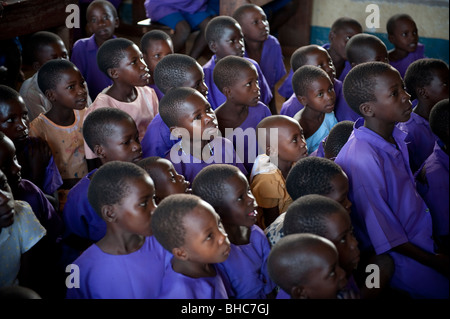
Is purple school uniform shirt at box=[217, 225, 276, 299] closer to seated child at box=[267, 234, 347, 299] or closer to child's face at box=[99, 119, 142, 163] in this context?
seated child at box=[267, 234, 347, 299]

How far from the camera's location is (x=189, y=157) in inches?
98.2

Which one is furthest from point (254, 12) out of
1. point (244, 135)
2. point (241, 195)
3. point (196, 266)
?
point (196, 266)

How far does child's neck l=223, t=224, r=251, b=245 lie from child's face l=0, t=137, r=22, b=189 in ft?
2.76

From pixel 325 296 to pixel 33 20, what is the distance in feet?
11.5

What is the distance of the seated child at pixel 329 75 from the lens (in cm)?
327

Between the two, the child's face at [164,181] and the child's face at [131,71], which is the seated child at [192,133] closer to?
the child's face at [164,181]

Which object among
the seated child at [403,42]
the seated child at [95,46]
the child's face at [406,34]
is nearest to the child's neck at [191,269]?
the seated child at [95,46]

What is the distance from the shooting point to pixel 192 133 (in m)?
2.54

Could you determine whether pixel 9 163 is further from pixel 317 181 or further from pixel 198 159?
pixel 317 181

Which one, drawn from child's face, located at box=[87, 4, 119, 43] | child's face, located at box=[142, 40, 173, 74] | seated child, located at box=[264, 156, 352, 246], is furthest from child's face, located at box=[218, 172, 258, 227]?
child's face, located at box=[87, 4, 119, 43]

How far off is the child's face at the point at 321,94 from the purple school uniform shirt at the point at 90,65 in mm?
1527

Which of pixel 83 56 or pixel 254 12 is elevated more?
pixel 254 12

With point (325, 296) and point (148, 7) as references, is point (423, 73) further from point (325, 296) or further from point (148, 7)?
point (148, 7)

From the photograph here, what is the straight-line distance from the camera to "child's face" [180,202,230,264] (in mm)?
1624
